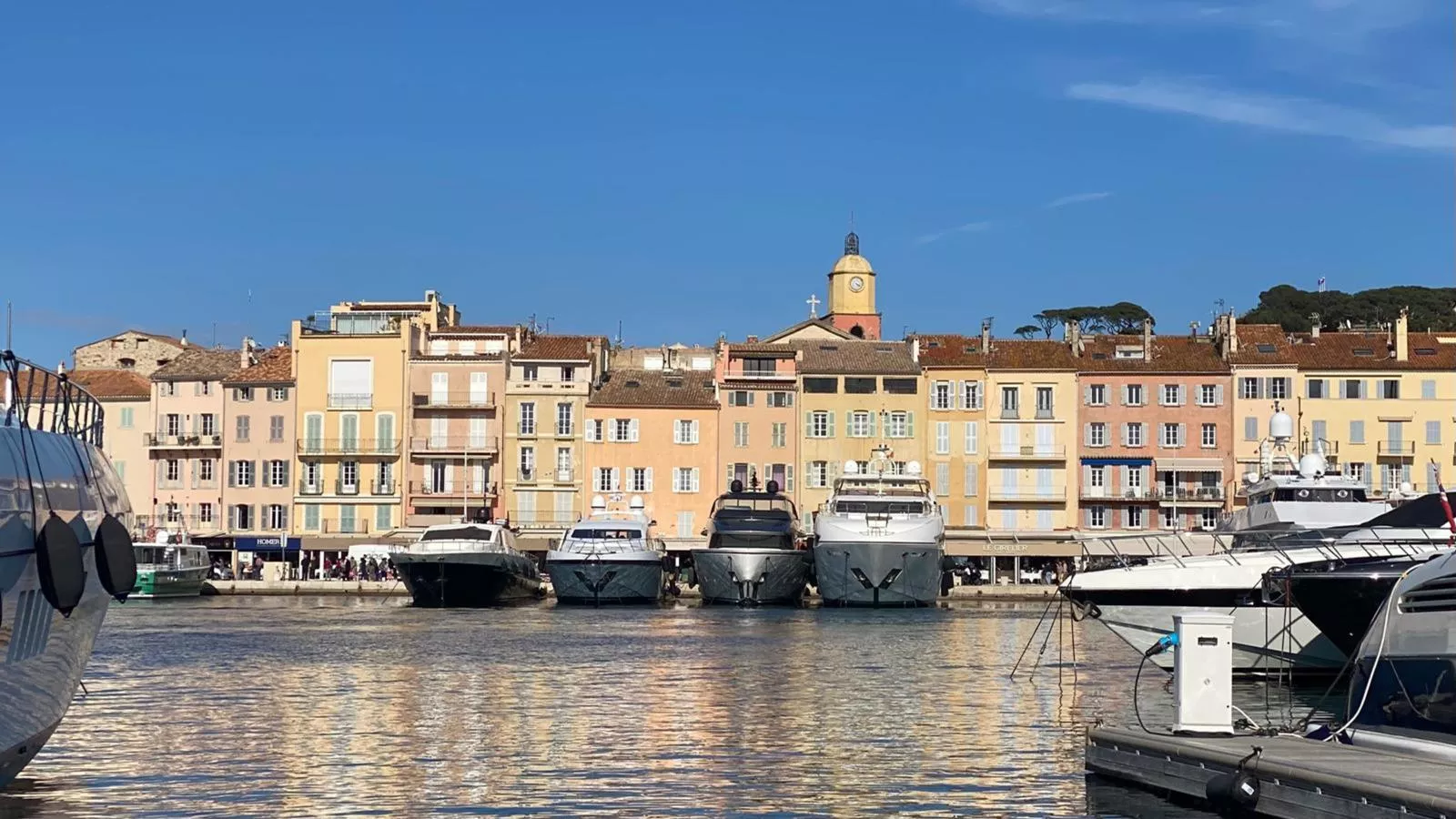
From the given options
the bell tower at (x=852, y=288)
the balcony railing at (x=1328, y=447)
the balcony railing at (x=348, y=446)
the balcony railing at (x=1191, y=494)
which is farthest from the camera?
the bell tower at (x=852, y=288)

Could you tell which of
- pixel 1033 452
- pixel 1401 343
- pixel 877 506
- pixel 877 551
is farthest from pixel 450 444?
pixel 1401 343

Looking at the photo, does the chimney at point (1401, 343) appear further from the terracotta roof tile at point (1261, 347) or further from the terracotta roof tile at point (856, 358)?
the terracotta roof tile at point (856, 358)

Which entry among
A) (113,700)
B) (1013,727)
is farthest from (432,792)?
(113,700)

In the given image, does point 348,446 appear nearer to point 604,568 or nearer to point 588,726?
point 604,568

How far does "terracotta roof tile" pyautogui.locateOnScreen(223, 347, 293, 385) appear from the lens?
4237 inches

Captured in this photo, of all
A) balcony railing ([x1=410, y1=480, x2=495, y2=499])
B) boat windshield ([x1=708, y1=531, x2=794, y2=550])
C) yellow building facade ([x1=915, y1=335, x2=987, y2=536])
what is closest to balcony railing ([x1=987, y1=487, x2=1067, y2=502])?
yellow building facade ([x1=915, y1=335, x2=987, y2=536])

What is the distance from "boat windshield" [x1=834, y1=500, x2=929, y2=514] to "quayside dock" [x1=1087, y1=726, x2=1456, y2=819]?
5107cm

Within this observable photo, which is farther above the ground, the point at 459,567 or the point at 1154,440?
the point at 1154,440

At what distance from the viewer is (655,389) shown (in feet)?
353

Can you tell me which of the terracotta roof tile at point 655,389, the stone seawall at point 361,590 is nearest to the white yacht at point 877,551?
the stone seawall at point 361,590

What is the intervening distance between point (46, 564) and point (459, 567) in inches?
2283

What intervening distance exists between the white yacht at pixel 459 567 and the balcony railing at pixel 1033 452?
33321mm

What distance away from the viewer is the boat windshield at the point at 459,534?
260 feet

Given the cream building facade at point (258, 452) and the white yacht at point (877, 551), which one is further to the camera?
the cream building facade at point (258, 452)
